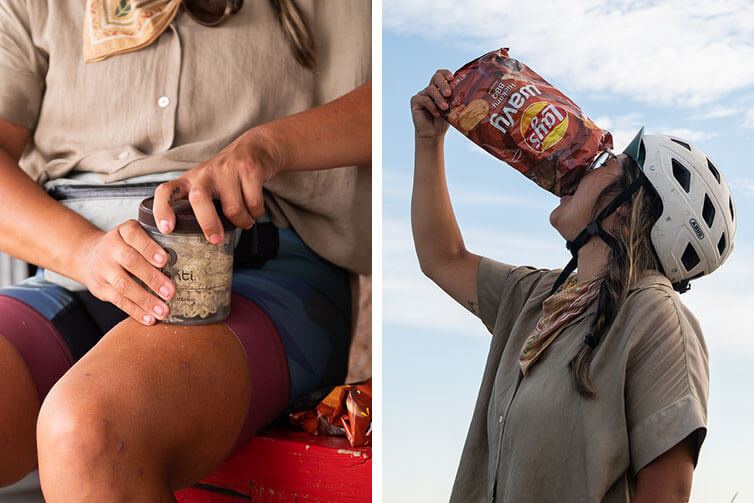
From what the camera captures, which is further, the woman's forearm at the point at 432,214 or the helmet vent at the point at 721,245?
the woman's forearm at the point at 432,214

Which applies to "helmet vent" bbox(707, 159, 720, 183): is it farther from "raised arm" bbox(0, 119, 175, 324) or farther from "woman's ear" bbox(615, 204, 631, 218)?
"raised arm" bbox(0, 119, 175, 324)

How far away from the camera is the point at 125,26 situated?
0.96m

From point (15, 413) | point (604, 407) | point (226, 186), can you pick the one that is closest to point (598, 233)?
point (604, 407)

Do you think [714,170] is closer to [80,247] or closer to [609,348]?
[609,348]

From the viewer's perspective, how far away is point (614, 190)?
626mm

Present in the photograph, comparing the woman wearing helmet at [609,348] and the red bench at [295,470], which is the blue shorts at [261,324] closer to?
the red bench at [295,470]

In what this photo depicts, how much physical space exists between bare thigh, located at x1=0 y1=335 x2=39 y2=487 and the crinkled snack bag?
1.70ft

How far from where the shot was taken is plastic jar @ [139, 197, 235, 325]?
742 millimetres

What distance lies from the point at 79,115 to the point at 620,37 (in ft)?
2.21

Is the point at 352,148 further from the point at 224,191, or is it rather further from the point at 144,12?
the point at 144,12

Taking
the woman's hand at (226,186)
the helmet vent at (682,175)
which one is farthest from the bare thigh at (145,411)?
the helmet vent at (682,175)

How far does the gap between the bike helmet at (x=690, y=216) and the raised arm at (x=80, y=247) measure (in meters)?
0.45

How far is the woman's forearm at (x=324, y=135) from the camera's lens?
0.86m

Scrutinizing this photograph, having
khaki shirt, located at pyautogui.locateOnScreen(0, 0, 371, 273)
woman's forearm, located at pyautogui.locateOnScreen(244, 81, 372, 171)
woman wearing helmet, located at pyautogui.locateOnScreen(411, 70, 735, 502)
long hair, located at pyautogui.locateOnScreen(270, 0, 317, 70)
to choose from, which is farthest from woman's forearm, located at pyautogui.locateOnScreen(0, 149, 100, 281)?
woman wearing helmet, located at pyautogui.locateOnScreen(411, 70, 735, 502)
